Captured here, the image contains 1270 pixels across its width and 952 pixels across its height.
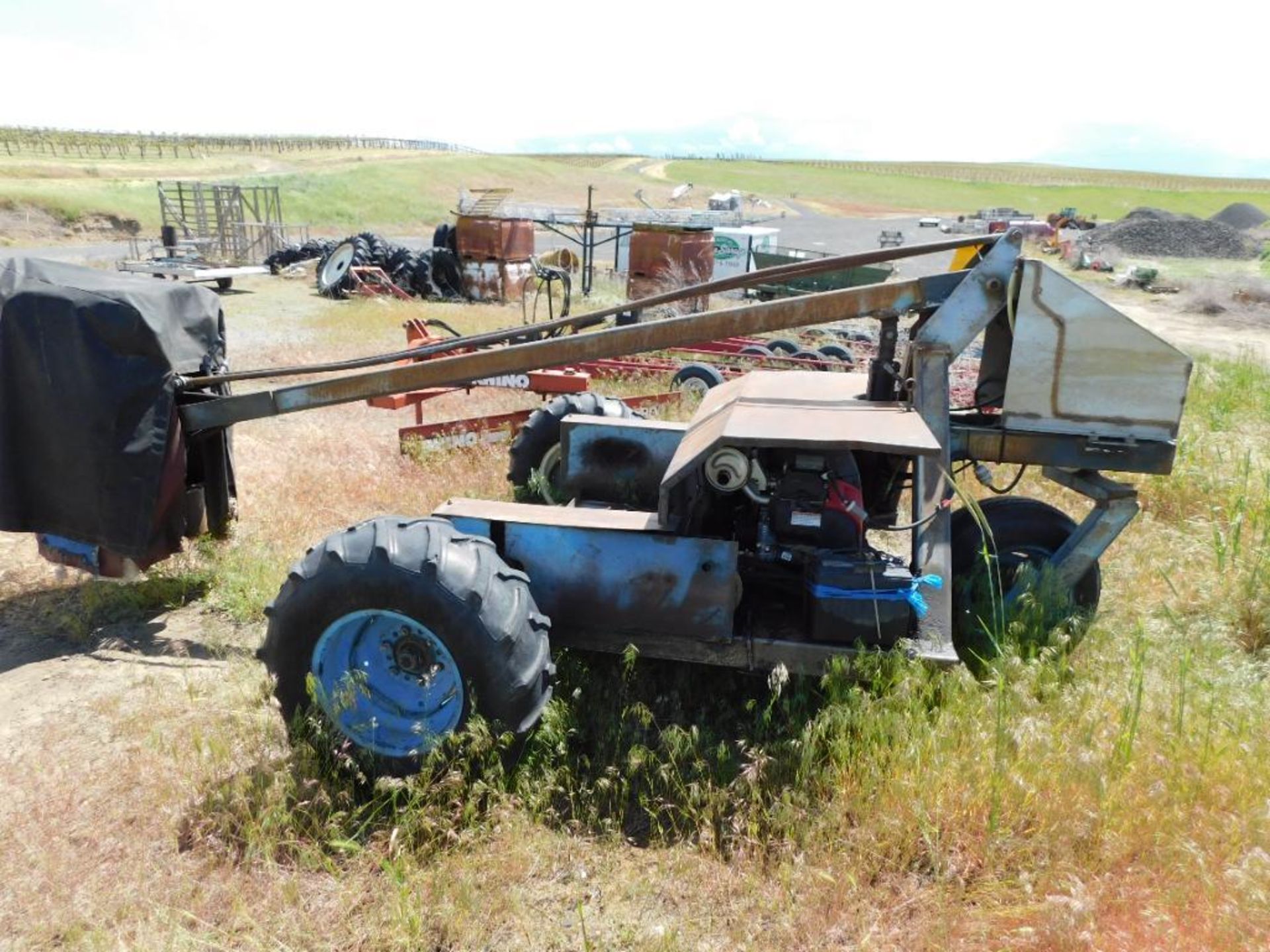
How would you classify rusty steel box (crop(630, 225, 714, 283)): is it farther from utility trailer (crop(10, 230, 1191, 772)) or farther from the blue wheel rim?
the blue wheel rim

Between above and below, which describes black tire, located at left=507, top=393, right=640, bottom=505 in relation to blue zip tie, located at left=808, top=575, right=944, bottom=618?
below

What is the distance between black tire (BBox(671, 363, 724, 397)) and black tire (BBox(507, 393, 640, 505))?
8.85 ft

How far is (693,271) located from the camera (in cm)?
1952

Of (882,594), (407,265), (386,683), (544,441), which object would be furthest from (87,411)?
(407,265)

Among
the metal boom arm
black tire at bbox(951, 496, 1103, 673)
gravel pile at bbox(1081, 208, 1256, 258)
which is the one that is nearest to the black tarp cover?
the metal boom arm

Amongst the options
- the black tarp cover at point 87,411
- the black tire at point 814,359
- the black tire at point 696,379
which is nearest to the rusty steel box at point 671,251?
the black tire at point 814,359

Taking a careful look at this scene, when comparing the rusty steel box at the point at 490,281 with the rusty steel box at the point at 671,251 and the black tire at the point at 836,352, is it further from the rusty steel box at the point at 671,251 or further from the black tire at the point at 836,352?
the black tire at the point at 836,352

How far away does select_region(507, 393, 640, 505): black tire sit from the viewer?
6145 mm

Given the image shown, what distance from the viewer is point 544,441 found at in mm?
6234

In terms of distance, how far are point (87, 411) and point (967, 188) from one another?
105508 mm

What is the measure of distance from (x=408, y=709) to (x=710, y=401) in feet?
7.51

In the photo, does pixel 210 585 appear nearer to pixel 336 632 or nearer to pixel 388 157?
pixel 336 632

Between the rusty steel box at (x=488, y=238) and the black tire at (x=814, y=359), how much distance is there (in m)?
10.9

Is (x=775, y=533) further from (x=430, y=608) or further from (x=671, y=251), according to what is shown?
(x=671, y=251)
